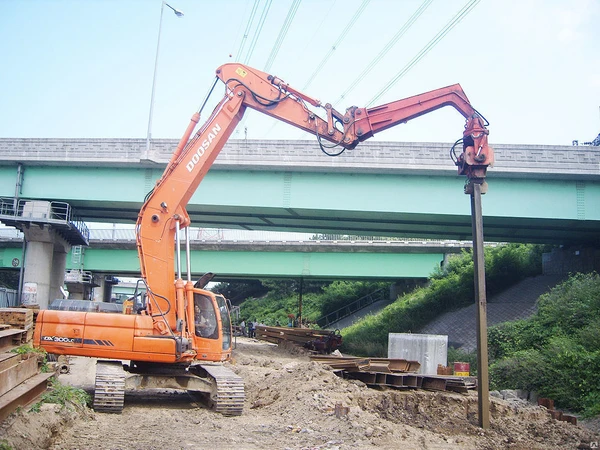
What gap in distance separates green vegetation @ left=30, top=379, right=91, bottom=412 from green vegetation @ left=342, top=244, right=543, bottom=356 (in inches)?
814

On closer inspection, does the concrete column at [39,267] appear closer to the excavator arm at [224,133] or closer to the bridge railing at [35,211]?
the bridge railing at [35,211]

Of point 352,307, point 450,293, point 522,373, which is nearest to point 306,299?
point 352,307

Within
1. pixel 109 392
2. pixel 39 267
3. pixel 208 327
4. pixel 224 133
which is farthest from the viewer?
pixel 39 267

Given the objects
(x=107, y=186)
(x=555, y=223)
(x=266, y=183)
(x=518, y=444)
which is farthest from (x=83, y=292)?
(x=518, y=444)

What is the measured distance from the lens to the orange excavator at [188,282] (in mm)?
10344

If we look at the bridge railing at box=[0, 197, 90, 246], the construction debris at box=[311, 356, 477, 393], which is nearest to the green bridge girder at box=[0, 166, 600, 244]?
the bridge railing at box=[0, 197, 90, 246]

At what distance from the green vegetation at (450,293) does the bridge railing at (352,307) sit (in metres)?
13.4

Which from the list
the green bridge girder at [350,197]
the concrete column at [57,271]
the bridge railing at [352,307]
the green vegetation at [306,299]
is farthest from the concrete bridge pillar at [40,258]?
the bridge railing at [352,307]

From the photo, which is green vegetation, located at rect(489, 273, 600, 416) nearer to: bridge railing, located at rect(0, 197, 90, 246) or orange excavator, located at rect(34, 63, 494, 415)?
orange excavator, located at rect(34, 63, 494, 415)

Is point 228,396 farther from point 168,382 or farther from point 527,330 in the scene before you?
point 527,330

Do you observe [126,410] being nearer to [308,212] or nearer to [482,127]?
[482,127]

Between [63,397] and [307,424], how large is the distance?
3.82 metres

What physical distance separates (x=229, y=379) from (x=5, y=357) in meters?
4.24

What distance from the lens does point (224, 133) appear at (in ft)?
38.7
